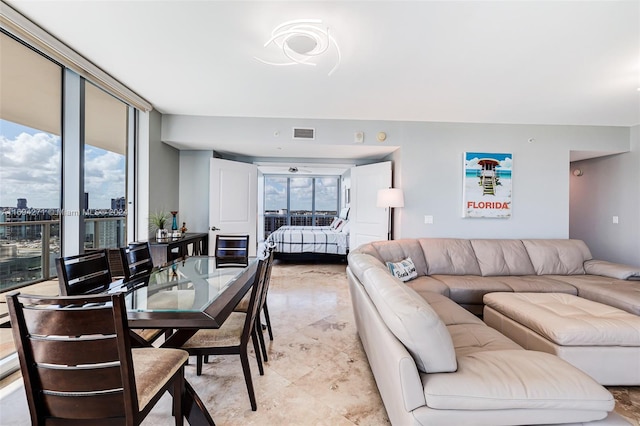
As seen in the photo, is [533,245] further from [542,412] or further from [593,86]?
[542,412]

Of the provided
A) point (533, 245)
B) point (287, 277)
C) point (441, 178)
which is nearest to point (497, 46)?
point (441, 178)

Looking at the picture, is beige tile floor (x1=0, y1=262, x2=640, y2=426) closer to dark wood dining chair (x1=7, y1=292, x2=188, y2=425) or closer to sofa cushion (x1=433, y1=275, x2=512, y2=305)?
dark wood dining chair (x1=7, y1=292, x2=188, y2=425)

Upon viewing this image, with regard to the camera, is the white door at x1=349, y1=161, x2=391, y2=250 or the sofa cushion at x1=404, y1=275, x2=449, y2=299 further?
the white door at x1=349, y1=161, x2=391, y2=250

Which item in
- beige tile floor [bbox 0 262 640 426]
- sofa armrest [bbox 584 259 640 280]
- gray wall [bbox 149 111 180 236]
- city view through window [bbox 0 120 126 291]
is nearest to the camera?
beige tile floor [bbox 0 262 640 426]

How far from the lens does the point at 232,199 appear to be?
470 centimetres

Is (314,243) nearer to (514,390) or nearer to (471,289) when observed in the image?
(471,289)

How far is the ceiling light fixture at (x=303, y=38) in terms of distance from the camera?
187 centimetres

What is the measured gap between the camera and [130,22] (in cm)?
194

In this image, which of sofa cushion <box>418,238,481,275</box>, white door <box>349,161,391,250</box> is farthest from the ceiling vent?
sofa cushion <box>418,238,481,275</box>

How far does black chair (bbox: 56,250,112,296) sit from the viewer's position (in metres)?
1.71

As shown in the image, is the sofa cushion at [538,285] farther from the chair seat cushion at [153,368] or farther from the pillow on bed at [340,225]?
the pillow on bed at [340,225]

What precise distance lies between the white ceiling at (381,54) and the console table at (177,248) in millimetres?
1817

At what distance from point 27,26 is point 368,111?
327 centimetres

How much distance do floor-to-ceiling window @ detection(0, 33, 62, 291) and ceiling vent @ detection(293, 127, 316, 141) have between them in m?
2.55
